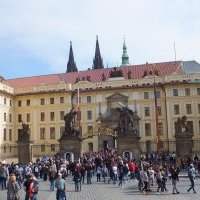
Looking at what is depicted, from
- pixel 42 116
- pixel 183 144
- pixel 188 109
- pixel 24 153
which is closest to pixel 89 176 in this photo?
pixel 183 144

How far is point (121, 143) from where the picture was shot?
131ft

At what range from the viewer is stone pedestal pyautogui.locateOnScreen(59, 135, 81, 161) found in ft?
136

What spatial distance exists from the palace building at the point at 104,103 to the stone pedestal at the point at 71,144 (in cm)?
2094

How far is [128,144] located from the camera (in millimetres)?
39938

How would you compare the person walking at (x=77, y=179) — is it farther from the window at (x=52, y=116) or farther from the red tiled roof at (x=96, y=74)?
the red tiled roof at (x=96, y=74)

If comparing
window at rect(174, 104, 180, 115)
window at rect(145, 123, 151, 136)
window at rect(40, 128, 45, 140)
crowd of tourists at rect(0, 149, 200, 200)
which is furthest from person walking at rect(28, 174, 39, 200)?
window at rect(40, 128, 45, 140)

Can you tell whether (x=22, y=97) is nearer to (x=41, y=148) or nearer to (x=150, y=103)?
(x=41, y=148)

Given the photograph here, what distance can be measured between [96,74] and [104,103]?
317 inches

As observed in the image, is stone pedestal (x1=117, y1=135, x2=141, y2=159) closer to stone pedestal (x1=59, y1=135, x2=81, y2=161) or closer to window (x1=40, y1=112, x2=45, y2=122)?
stone pedestal (x1=59, y1=135, x2=81, y2=161)

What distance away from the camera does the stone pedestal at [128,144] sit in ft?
130

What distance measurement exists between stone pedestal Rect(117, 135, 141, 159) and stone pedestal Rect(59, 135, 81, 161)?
4247 millimetres

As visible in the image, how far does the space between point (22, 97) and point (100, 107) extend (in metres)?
14.0

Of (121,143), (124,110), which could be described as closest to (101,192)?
(121,143)

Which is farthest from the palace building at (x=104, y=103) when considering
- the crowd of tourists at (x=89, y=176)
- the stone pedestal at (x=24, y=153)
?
the crowd of tourists at (x=89, y=176)
